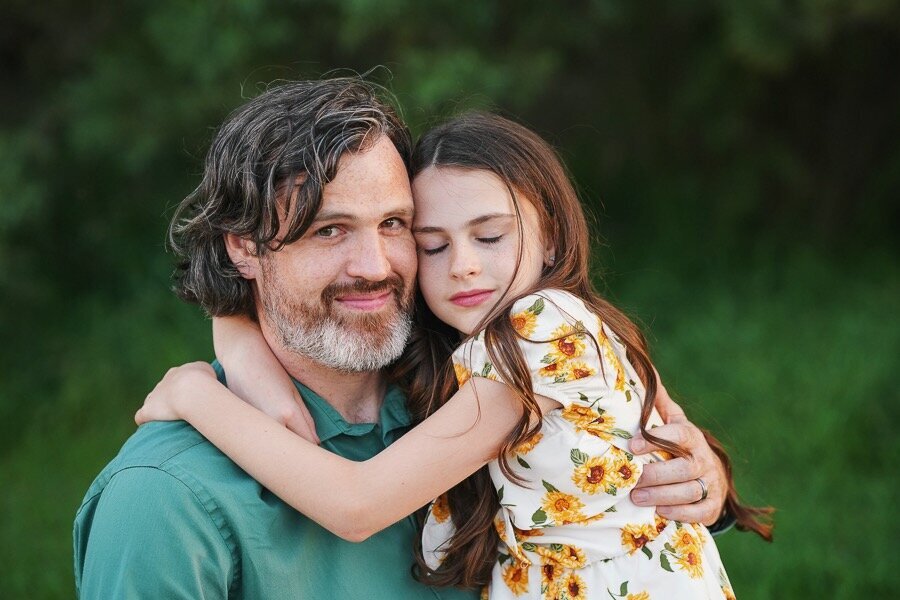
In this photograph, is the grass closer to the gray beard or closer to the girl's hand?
the gray beard

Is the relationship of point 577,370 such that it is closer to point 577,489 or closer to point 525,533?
point 577,489

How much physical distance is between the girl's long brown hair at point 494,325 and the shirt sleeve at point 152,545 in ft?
1.53

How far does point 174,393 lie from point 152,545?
36 centimetres

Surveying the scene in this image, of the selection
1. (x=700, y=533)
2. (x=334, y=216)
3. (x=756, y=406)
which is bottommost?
(x=756, y=406)

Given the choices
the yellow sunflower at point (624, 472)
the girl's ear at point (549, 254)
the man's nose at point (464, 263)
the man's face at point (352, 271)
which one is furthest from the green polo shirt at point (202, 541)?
the girl's ear at point (549, 254)

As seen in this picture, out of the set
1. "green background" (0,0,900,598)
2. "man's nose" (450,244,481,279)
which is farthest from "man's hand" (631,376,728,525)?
"green background" (0,0,900,598)

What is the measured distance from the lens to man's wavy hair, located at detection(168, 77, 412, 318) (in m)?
2.15

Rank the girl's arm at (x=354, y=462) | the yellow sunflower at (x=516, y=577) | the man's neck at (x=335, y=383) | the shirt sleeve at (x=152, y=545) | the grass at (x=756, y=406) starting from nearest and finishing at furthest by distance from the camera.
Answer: the shirt sleeve at (x=152, y=545)
the girl's arm at (x=354, y=462)
the yellow sunflower at (x=516, y=577)
the man's neck at (x=335, y=383)
the grass at (x=756, y=406)

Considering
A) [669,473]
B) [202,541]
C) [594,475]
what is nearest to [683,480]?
[669,473]

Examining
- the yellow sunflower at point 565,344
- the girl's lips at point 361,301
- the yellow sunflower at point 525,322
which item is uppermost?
the girl's lips at point 361,301

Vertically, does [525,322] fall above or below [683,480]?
above

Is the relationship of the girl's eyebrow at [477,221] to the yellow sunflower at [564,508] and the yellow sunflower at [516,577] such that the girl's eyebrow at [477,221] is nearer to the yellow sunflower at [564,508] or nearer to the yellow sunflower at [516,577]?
the yellow sunflower at [564,508]

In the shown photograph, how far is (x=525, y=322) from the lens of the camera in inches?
83.5

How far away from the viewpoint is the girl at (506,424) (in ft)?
6.76
